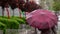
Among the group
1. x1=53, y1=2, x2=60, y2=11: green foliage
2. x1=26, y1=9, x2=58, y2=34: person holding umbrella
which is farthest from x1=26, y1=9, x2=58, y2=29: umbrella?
x1=53, y1=2, x2=60, y2=11: green foliage

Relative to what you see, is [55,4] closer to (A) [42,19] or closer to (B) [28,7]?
(B) [28,7]

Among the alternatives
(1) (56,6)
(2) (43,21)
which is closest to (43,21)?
(2) (43,21)

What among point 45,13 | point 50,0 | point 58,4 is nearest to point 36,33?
point 45,13

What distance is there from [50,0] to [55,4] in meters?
7.28

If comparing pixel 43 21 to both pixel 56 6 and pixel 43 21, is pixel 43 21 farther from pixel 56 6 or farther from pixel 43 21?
pixel 56 6

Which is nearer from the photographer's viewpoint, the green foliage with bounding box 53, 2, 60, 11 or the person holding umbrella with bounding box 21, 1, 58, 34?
the person holding umbrella with bounding box 21, 1, 58, 34

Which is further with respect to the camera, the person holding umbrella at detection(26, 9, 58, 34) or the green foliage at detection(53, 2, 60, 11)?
the green foliage at detection(53, 2, 60, 11)

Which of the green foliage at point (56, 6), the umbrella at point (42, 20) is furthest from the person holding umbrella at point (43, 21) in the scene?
the green foliage at point (56, 6)

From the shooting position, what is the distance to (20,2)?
96.8 ft

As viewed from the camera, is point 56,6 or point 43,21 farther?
point 56,6

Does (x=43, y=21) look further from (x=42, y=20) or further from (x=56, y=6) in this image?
(x=56, y=6)

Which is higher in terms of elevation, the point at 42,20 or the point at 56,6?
the point at 42,20

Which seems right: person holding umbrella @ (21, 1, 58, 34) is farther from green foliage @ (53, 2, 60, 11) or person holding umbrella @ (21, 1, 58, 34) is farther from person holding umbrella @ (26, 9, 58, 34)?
green foliage @ (53, 2, 60, 11)

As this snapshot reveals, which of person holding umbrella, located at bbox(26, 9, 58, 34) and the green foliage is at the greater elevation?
person holding umbrella, located at bbox(26, 9, 58, 34)
